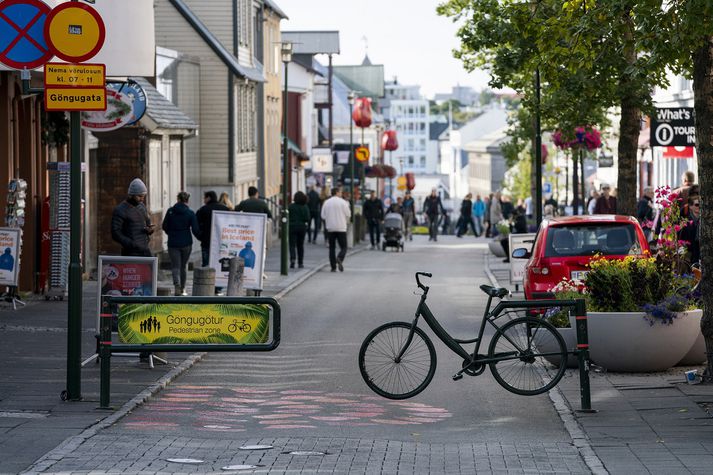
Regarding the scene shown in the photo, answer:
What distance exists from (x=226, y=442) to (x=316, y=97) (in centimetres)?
8129

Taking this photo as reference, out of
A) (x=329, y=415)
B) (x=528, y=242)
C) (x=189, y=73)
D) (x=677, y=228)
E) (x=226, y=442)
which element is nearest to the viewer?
(x=226, y=442)

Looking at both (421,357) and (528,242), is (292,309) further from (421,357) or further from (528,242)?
(421,357)

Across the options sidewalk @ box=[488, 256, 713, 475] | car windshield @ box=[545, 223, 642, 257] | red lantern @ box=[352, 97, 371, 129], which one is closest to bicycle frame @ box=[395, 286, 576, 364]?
sidewalk @ box=[488, 256, 713, 475]

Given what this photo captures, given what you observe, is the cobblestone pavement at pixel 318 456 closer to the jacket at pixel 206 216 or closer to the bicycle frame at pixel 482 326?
the bicycle frame at pixel 482 326

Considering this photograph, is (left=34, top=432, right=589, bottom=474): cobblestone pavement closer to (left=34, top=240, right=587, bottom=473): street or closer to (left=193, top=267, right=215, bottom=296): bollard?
(left=34, top=240, right=587, bottom=473): street

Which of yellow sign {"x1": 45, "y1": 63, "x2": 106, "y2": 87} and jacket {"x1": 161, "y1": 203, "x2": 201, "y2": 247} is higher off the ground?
yellow sign {"x1": 45, "y1": 63, "x2": 106, "y2": 87}

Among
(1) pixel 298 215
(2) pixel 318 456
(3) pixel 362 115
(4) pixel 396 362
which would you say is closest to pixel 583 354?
(4) pixel 396 362

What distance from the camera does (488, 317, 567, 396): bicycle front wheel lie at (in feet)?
41.7


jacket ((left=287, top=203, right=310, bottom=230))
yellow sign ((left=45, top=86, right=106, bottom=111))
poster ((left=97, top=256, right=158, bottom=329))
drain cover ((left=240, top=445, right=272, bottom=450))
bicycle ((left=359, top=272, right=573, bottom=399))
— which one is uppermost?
yellow sign ((left=45, top=86, right=106, bottom=111))

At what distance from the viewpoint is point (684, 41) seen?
1252 centimetres

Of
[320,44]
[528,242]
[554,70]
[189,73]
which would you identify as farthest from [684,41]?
[320,44]

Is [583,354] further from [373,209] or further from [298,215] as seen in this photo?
[373,209]

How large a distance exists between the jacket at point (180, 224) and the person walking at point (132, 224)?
4554mm

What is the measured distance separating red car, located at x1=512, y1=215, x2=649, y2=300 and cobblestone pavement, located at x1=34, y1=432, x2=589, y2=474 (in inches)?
310
